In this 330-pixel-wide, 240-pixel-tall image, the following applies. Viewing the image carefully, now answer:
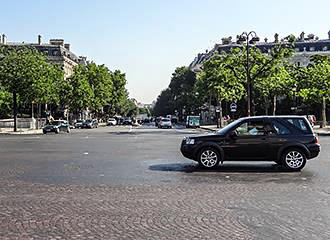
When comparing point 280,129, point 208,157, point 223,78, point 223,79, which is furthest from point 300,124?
point 223,79

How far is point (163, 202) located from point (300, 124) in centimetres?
719

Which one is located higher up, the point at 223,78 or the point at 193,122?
the point at 223,78

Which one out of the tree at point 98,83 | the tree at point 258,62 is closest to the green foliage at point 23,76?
the tree at point 258,62

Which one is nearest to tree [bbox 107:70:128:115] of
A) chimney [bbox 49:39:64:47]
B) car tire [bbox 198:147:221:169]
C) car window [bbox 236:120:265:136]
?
chimney [bbox 49:39:64:47]

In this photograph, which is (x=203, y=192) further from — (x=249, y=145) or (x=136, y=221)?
(x=249, y=145)

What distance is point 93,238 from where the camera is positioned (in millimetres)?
6883

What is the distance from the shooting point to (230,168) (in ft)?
51.1

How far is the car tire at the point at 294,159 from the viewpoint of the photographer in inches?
591

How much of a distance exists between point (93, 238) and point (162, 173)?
753 centimetres

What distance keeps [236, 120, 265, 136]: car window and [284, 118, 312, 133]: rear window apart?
82 centimetres

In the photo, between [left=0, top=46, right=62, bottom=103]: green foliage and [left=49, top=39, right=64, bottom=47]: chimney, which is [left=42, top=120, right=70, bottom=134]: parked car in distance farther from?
[left=49, top=39, right=64, bottom=47]: chimney

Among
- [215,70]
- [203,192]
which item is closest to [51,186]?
[203,192]

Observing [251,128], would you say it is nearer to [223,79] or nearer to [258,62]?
[258,62]

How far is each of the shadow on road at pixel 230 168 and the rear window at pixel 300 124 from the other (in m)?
1.36
